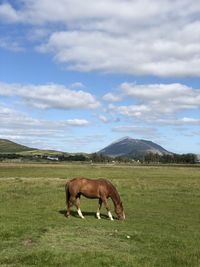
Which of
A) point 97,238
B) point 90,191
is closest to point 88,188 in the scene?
point 90,191

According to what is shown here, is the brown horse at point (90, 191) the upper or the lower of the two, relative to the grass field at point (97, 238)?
upper

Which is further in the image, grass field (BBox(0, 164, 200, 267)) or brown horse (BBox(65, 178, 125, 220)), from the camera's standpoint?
brown horse (BBox(65, 178, 125, 220))

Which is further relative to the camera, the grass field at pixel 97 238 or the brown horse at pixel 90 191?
the brown horse at pixel 90 191

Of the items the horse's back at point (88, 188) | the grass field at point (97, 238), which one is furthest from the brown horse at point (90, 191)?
the grass field at point (97, 238)

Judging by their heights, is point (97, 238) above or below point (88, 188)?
below

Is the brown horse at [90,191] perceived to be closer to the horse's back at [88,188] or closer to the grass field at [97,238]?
the horse's back at [88,188]

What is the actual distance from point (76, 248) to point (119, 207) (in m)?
8.27

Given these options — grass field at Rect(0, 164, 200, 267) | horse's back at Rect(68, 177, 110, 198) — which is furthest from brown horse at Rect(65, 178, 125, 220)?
grass field at Rect(0, 164, 200, 267)

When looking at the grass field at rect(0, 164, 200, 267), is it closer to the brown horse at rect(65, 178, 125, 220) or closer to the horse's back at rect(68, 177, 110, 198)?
the brown horse at rect(65, 178, 125, 220)

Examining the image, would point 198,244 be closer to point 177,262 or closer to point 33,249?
point 177,262

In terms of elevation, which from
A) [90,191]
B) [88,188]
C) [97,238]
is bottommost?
[97,238]

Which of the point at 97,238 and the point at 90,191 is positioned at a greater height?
the point at 90,191

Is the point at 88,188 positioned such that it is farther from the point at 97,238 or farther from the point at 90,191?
the point at 97,238

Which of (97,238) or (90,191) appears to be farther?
(90,191)
